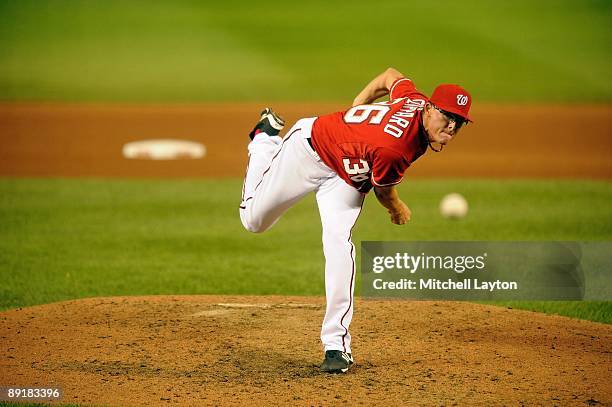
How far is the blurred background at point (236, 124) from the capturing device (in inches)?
352

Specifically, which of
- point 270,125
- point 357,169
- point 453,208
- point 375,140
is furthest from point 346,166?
point 453,208

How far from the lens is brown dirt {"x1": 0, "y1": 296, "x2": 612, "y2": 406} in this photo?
4859 millimetres

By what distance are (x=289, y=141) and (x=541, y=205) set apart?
6441mm

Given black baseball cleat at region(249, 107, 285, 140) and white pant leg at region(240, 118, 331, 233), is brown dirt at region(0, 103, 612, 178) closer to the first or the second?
black baseball cleat at region(249, 107, 285, 140)

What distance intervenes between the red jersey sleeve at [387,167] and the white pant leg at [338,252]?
30 cm

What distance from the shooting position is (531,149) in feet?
50.1

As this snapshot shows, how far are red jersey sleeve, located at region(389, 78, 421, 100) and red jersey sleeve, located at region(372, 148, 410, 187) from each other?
0.54 metres

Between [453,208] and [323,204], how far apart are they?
546 centimetres

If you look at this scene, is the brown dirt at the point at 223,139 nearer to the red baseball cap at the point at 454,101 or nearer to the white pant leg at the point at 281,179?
the white pant leg at the point at 281,179

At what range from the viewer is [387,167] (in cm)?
480

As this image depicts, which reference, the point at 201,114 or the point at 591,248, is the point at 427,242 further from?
the point at 201,114

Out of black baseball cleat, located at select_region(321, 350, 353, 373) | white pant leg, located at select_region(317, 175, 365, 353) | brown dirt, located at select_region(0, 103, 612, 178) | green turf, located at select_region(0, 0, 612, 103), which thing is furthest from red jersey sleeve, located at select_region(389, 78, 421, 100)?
green turf, located at select_region(0, 0, 612, 103)

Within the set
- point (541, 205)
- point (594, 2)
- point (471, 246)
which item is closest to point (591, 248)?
point (471, 246)
